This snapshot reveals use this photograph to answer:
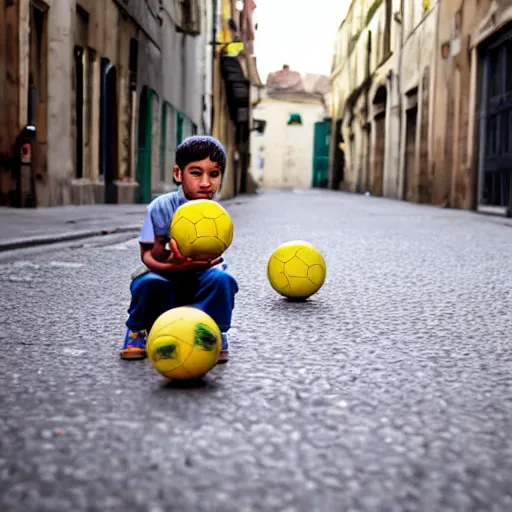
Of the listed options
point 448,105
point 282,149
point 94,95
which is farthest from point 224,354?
point 282,149


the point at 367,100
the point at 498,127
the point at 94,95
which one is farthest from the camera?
the point at 367,100

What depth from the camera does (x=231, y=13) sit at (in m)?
31.3

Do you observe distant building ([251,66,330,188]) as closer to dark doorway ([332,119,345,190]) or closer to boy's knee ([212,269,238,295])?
dark doorway ([332,119,345,190])

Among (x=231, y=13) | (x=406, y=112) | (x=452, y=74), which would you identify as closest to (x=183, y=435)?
(x=452, y=74)

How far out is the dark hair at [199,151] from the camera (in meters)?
2.58

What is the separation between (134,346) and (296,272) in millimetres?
1528

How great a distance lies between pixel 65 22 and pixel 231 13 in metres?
19.6

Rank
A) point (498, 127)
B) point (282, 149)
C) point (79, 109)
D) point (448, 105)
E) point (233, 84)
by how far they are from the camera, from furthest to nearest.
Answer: point (282, 149)
point (233, 84)
point (448, 105)
point (498, 127)
point (79, 109)

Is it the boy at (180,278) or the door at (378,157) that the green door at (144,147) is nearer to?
the boy at (180,278)

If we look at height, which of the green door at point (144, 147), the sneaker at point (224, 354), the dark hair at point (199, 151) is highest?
the green door at point (144, 147)

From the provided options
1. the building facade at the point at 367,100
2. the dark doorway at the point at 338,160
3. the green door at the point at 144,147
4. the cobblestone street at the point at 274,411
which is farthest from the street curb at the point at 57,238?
the dark doorway at the point at 338,160

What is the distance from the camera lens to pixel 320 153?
2539 inches

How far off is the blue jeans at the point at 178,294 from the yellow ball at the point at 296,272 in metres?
1.37

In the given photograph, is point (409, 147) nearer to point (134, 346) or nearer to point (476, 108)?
point (476, 108)
